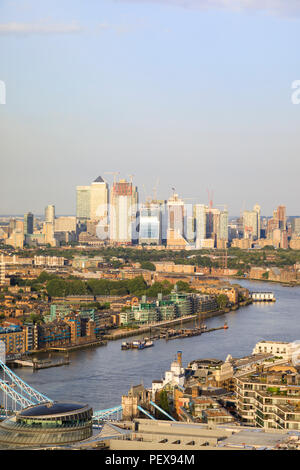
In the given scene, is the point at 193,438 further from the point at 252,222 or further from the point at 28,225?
the point at 252,222

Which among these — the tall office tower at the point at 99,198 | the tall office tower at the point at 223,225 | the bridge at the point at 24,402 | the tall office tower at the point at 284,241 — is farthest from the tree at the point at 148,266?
the bridge at the point at 24,402

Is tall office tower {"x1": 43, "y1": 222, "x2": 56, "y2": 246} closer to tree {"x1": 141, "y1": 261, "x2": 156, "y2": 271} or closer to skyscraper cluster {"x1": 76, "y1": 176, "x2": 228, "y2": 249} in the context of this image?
skyscraper cluster {"x1": 76, "y1": 176, "x2": 228, "y2": 249}

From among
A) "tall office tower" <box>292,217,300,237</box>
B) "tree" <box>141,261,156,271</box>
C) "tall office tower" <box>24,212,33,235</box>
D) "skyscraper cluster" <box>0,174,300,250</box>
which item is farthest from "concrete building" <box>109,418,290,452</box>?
"tall office tower" <box>292,217,300,237</box>

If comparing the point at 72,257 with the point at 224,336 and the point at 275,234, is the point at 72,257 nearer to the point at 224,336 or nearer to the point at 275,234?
the point at 275,234

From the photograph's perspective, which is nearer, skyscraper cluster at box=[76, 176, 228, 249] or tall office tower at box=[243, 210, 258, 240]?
skyscraper cluster at box=[76, 176, 228, 249]

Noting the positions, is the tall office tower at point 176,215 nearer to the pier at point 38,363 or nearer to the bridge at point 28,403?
the pier at point 38,363
